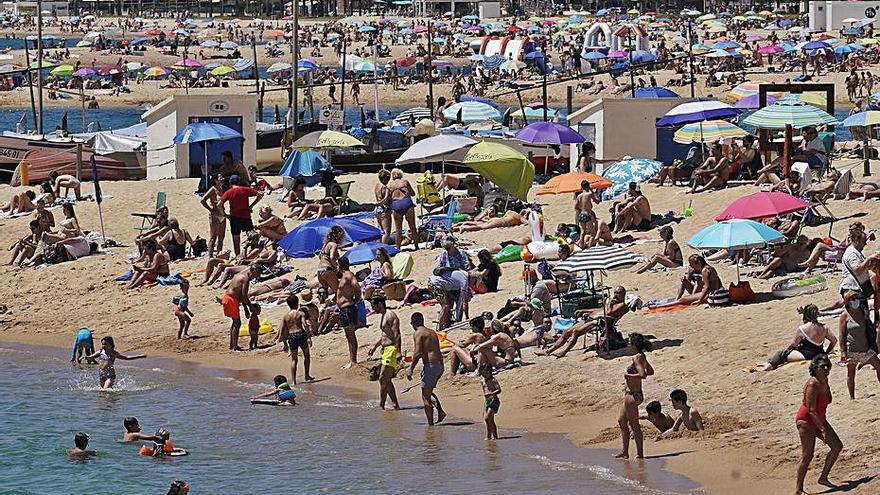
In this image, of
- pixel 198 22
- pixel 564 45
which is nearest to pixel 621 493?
Result: pixel 564 45

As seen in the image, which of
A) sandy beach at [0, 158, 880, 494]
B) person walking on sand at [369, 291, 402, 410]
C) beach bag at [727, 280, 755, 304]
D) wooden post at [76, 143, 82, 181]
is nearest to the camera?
sandy beach at [0, 158, 880, 494]

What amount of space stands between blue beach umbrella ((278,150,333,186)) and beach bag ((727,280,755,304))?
34.5 ft

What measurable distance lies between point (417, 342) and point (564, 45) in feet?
222

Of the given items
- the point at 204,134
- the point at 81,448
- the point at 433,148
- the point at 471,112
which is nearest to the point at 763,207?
the point at 433,148

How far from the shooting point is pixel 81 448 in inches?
625

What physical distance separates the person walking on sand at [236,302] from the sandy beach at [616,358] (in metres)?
0.23

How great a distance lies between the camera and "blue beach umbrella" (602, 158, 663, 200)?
25.7 metres

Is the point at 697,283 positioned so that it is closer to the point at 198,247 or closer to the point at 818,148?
the point at 818,148

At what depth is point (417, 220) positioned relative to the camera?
83.0 feet

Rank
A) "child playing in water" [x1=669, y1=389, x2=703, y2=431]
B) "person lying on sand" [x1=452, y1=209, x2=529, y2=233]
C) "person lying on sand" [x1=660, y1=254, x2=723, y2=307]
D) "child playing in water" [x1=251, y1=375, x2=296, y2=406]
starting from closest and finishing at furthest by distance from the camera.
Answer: "child playing in water" [x1=669, y1=389, x2=703, y2=431] < "child playing in water" [x1=251, y1=375, x2=296, y2=406] < "person lying on sand" [x1=660, y1=254, x2=723, y2=307] < "person lying on sand" [x1=452, y1=209, x2=529, y2=233]

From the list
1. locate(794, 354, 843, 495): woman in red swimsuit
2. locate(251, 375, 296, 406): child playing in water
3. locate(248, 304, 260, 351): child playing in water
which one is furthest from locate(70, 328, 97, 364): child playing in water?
locate(794, 354, 843, 495): woman in red swimsuit

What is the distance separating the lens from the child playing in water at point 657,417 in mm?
14508

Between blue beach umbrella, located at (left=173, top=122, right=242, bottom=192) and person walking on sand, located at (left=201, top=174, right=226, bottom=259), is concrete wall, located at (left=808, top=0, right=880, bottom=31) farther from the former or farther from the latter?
person walking on sand, located at (left=201, top=174, right=226, bottom=259)

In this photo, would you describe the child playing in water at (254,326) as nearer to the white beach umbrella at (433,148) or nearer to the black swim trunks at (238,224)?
the black swim trunks at (238,224)
